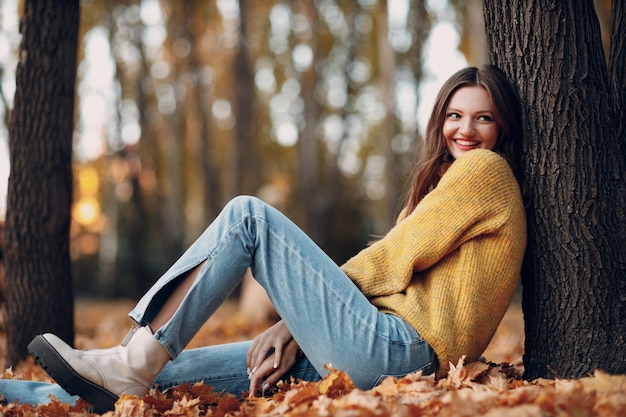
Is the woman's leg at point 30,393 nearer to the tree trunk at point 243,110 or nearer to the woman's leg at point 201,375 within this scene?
the woman's leg at point 201,375

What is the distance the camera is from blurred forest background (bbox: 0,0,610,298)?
12.6 metres

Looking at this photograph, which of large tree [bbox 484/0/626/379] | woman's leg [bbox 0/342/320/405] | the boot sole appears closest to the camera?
the boot sole

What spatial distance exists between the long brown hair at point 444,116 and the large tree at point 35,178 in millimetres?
2466

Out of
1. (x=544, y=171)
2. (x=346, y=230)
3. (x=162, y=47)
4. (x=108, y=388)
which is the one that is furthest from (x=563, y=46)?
(x=162, y=47)

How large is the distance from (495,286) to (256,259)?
0.99 meters

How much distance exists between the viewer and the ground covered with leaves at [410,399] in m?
2.18

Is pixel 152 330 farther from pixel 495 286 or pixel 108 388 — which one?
pixel 495 286

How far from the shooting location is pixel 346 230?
15.0 meters

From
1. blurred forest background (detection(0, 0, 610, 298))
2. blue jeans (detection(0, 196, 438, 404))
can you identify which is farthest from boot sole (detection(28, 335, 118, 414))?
blurred forest background (detection(0, 0, 610, 298))

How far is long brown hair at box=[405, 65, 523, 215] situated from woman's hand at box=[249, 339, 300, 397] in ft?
3.10

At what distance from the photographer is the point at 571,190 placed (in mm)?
2959

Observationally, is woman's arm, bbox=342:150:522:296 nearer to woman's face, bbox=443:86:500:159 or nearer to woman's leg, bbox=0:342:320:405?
woman's face, bbox=443:86:500:159

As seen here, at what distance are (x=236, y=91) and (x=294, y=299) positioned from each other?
10.5m

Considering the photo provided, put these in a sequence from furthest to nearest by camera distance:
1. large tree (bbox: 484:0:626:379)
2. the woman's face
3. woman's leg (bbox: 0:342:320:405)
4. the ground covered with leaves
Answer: the woman's face → woman's leg (bbox: 0:342:320:405) → large tree (bbox: 484:0:626:379) → the ground covered with leaves
